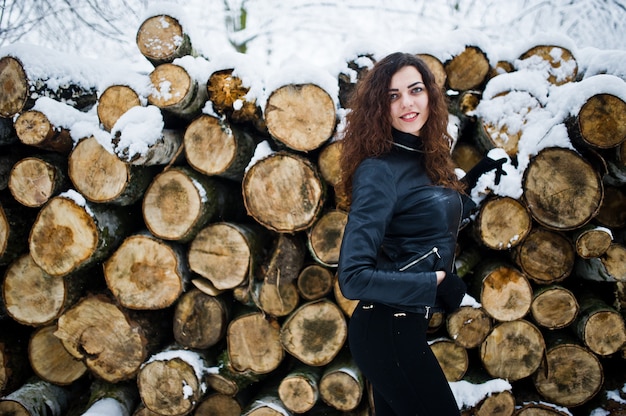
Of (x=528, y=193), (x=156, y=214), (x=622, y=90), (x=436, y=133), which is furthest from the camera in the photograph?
(x=156, y=214)

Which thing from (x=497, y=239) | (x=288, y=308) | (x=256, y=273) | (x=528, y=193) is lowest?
(x=288, y=308)

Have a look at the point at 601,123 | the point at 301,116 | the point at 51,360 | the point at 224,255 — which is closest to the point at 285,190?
the point at 301,116

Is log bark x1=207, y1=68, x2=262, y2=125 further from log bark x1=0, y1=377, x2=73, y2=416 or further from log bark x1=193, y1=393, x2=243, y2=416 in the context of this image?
A: log bark x1=0, y1=377, x2=73, y2=416

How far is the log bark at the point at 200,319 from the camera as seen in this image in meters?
2.09

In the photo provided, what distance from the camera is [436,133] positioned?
1515mm

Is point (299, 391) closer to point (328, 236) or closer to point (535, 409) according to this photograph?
point (328, 236)

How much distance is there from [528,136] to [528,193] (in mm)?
309

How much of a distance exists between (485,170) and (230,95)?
1.38 m

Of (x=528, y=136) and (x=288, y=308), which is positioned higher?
(x=528, y=136)

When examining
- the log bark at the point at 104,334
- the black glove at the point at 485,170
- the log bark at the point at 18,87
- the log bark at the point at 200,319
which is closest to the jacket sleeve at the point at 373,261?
the black glove at the point at 485,170

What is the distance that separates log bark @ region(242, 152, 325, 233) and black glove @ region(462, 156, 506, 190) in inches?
29.6

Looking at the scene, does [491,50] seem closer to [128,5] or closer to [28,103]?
[28,103]

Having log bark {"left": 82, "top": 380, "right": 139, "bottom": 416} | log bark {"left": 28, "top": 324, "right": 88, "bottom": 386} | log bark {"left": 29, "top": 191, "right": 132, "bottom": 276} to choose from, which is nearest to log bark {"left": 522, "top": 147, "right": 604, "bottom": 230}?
log bark {"left": 29, "top": 191, "right": 132, "bottom": 276}

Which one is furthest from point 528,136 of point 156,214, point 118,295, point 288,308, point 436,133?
point 118,295
